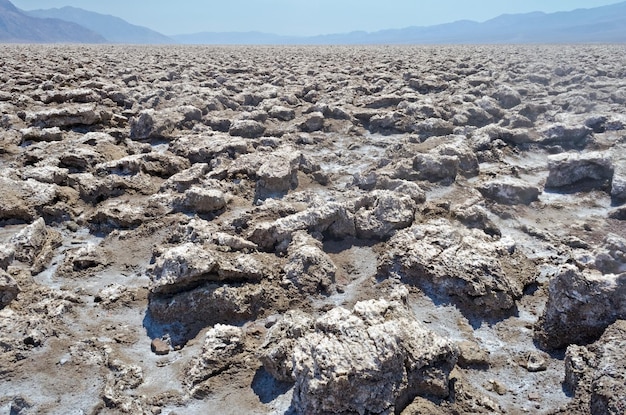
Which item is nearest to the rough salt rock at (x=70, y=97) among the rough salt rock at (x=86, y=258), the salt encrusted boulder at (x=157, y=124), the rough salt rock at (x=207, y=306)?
the salt encrusted boulder at (x=157, y=124)

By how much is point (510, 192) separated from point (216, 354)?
3.62 meters

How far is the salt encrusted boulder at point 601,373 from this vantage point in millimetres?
2334

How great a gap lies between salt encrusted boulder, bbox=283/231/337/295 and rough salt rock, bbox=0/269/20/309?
1.85 meters

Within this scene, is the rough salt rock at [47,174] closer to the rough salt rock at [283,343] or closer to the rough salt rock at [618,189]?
the rough salt rock at [283,343]

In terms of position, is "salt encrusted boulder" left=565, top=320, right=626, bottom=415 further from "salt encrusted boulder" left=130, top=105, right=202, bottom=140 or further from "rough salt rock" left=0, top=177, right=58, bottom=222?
"salt encrusted boulder" left=130, top=105, right=202, bottom=140

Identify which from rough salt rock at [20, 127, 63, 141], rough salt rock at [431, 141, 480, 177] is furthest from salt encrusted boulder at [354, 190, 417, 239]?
rough salt rock at [20, 127, 63, 141]

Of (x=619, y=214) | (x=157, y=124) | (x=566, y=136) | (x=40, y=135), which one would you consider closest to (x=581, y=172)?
(x=619, y=214)

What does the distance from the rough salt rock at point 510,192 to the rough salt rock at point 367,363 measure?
2865 millimetres

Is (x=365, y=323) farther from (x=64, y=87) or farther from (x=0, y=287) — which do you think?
(x=64, y=87)

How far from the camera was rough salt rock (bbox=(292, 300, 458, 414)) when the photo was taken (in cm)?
227

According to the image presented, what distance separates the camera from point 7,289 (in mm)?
3270

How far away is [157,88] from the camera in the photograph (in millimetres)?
10555

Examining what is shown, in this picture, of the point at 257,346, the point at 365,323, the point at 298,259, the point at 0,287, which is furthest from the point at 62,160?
the point at 365,323

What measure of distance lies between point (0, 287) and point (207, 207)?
1.89 metres
